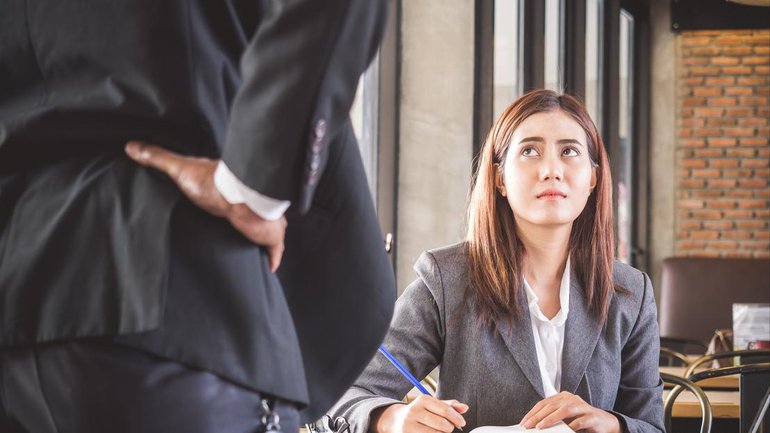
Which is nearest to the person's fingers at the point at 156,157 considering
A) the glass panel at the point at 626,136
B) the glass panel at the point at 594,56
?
the glass panel at the point at 594,56

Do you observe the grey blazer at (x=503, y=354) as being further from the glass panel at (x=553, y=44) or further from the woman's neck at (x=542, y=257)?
the glass panel at (x=553, y=44)

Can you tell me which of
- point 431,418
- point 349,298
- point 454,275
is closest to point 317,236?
point 349,298

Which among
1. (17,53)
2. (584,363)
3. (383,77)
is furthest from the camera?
(383,77)

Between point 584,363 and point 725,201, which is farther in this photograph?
point 725,201

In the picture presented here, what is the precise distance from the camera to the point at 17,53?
0.91 metres

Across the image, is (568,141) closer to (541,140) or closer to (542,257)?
(541,140)

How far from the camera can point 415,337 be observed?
1.92m

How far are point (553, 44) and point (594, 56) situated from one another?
1111mm

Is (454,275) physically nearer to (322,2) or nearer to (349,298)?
(349,298)

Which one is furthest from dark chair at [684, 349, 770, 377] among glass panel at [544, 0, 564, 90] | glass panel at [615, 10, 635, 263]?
glass panel at [615, 10, 635, 263]

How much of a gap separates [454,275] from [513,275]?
0.11 meters

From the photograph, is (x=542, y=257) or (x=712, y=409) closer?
(x=542, y=257)

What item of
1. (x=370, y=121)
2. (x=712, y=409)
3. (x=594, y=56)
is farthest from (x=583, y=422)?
(x=594, y=56)

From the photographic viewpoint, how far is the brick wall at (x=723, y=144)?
315 inches
